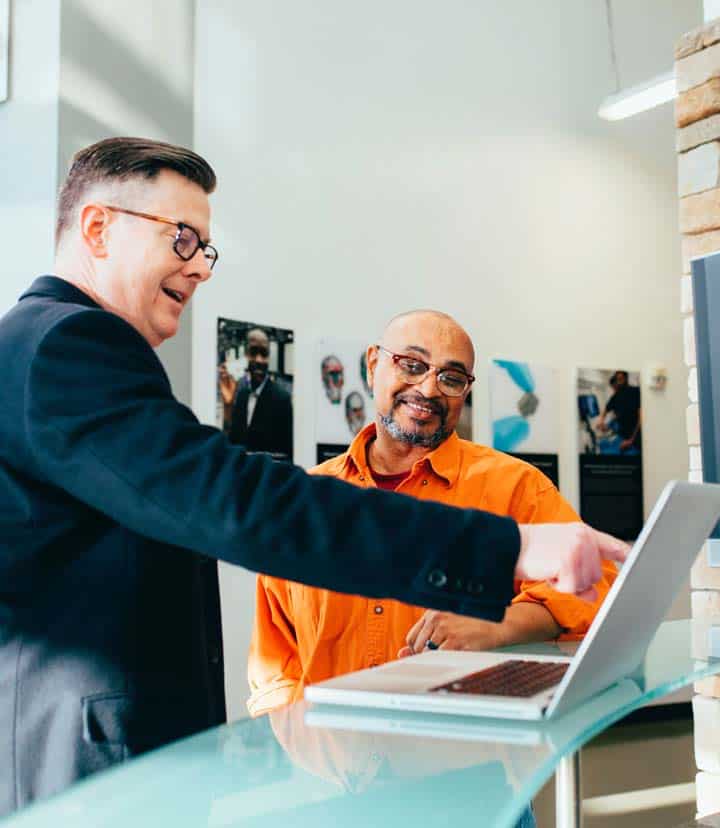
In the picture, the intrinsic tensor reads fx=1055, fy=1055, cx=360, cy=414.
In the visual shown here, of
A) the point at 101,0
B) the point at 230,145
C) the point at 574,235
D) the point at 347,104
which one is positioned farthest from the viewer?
the point at 574,235

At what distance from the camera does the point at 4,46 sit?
12.2 feet

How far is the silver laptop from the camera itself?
50.3 inches

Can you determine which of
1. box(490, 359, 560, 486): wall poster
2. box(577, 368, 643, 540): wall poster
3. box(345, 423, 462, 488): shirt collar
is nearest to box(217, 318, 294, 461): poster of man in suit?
box(490, 359, 560, 486): wall poster

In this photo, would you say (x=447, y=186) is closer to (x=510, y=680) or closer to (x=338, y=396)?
(x=338, y=396)

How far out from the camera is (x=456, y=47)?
6672 millimetres

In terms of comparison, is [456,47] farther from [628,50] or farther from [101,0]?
[101,0]

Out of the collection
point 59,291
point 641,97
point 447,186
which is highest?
point 641,97

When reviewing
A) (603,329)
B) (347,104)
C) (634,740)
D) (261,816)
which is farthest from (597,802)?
(261,816)

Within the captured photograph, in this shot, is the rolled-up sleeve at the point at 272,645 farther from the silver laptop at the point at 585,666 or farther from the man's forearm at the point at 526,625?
the silver laptop at the point at 585,666

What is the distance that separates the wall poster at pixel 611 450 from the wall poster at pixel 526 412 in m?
0.29

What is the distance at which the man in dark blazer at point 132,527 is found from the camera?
1.25 meters

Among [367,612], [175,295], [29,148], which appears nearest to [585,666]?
[175,295]

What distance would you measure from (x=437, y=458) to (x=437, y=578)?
1339mm

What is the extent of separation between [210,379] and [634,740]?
3558mm
